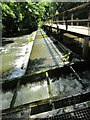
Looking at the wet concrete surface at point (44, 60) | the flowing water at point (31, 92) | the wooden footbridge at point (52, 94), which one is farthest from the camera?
the wet concrete surface at point (44, 60)

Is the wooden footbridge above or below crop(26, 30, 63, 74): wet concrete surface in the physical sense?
below

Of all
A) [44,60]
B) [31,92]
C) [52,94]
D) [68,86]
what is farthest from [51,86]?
[44,60]

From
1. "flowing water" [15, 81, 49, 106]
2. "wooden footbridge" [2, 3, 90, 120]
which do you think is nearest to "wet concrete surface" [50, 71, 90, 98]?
"wooden footbridge" [2, 3, 90, 120]

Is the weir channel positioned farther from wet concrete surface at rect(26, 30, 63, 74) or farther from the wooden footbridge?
wet concrete surface at rect(26, 30, 63, 74)

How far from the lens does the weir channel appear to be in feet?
7.19

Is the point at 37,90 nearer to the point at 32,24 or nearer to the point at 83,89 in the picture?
the point at 83,89

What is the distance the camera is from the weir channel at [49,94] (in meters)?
2.19

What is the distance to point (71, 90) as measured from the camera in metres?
3.04

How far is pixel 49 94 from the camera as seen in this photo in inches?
118

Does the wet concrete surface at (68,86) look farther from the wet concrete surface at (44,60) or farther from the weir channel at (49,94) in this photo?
the wet concrete surface at (44,60)

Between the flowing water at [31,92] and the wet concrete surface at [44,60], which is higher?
the wet concrete surface at [44,60]

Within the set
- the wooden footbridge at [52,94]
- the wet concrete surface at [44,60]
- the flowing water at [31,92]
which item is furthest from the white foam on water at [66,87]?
the wet concrete surface at [44,60]

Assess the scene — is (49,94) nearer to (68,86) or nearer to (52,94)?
(52,94)

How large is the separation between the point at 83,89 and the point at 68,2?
60.5 ft
